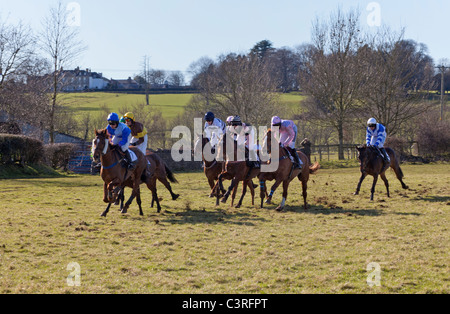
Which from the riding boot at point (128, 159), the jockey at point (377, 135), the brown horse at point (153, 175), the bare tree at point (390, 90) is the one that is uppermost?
the bare tree at point (390, 90)

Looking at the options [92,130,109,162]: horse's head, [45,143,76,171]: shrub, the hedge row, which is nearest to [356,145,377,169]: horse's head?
[92,130,109,162]: horse's head

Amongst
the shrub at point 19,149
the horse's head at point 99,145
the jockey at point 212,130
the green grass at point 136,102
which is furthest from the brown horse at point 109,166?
the green grass at point 136,102

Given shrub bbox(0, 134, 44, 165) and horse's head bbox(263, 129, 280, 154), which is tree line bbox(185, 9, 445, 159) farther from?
horse's head bbox(263, 129, 280, 154)

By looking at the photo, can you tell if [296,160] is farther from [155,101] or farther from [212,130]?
[155,101]

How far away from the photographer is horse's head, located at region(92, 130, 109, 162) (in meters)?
11.0

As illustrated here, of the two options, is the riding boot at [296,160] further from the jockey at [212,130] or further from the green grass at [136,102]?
the green grass at [136,102]

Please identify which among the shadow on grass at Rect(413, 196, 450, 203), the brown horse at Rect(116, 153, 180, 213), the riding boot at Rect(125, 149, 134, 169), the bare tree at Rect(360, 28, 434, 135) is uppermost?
the bare tree at Rect(360, 28, 434, 135)

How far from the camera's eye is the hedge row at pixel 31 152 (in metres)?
26.2

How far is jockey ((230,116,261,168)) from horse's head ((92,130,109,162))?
367 cm

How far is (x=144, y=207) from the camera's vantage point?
553 inches

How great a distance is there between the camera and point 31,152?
1075 inches

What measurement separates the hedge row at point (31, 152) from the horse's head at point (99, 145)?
55.6 ft
